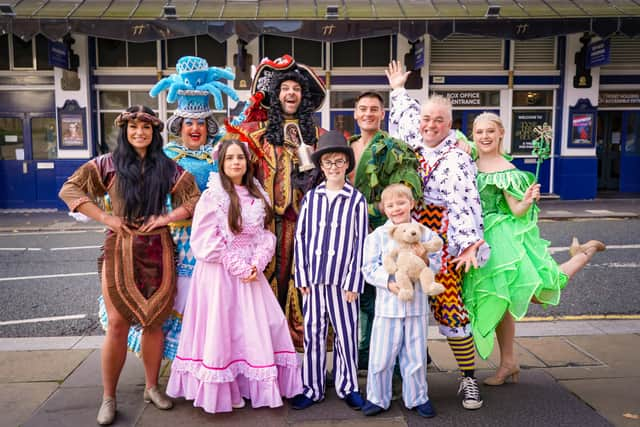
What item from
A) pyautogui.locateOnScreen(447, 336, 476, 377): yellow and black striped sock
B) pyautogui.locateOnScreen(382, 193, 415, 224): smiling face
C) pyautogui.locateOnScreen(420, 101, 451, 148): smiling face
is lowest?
pyautogui.locateOnScreen(447, 336, 476, 377): yellow and black striped sock

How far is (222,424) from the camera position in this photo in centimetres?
338

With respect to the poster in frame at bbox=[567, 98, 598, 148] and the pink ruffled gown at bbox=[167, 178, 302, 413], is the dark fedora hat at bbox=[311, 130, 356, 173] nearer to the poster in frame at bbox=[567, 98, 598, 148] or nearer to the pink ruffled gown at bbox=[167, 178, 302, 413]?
the pink ruffled gown at bbox=[167, 178, 302, 413]

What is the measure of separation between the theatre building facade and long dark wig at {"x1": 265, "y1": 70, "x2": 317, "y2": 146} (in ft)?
31.9

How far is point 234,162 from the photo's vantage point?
3545 mm

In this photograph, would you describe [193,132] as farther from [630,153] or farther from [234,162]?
[630,153]

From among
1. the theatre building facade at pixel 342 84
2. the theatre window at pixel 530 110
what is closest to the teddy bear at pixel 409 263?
the theatre building facade at pixel 342 84

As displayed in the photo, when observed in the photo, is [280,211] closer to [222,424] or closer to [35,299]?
[222,424]

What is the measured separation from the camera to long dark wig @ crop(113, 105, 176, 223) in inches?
136

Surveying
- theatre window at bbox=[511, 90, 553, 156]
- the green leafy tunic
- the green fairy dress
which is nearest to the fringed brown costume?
the green leafy tunic

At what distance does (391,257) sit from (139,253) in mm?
1535

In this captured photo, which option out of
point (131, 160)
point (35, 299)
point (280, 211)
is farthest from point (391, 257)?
point (35, 299)

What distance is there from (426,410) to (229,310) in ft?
4.47

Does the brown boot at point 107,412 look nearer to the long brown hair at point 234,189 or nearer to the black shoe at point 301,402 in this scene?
the black shoe at point 301,402

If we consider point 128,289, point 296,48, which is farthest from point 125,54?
point 128,289
